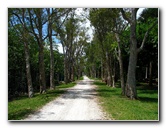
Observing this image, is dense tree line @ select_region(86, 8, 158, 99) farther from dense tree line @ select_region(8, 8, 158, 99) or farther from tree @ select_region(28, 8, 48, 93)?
tree @ select_region(28, 8, 48, 93)

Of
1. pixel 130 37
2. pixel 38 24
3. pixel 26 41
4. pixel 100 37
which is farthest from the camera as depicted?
pixel 100 37

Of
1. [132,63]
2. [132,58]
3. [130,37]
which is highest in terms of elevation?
[130,37]

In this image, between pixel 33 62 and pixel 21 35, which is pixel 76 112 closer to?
pixel 21 35

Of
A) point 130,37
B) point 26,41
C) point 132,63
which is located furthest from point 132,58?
point 26,41

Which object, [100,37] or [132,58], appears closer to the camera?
[132,58]

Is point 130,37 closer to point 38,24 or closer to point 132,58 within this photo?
point 132,58

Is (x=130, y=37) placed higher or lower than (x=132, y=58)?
higher

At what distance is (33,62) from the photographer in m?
25.7

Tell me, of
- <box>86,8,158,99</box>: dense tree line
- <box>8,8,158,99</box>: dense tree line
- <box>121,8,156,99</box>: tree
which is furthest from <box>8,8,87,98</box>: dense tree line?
<box>121,8,156,99</box>: tree

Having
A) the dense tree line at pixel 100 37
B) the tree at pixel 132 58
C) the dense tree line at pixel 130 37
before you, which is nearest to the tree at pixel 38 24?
the dense tree line at pixel 100 37

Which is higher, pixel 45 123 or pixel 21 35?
pixel 21 35
